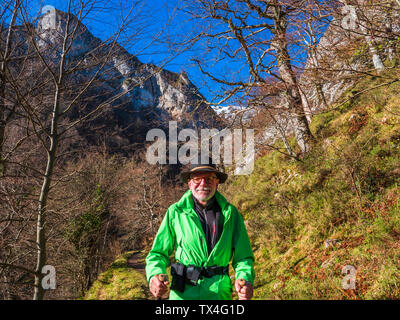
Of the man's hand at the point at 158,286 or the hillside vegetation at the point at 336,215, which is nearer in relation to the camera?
the man's hand at the point at 158,286

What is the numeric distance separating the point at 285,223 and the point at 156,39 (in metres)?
6.16

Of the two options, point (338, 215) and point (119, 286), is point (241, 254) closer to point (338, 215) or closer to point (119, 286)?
point (338, 215)

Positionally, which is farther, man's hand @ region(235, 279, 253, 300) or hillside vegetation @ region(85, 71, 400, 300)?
hillside vegetation @ region(85, 71, 400, 300)

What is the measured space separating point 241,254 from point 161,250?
2.20 ft

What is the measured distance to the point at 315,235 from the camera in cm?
598

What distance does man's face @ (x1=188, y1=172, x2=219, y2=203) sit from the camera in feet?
7.18

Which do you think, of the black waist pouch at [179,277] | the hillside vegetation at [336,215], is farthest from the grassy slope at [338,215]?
the black waist pouch at [179,277]

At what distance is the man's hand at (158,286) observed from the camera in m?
1.83

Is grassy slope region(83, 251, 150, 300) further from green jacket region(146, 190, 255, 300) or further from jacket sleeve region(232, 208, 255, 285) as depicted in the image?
jacket sleeve region(232, 208, 255, 285)

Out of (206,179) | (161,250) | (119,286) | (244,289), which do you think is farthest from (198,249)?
(119,286)

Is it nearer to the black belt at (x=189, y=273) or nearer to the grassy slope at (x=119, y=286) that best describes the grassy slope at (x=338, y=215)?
the black belt at (x=189, y=273)

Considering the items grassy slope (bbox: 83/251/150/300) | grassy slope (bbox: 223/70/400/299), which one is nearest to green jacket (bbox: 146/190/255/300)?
grassy slope (bbox: 223/70/400/299)
